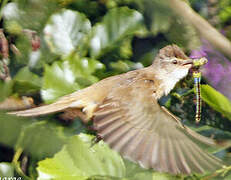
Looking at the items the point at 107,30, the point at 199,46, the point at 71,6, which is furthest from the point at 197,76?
the point at 71,6

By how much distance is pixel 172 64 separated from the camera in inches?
80.4

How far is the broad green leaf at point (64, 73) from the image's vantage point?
1812 millimetres

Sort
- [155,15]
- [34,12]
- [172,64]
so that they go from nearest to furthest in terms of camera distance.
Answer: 1. [155,15]
2. [34,12]
3. [172,64]

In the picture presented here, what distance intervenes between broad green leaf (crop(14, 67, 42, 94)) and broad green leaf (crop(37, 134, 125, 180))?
0.83 ft

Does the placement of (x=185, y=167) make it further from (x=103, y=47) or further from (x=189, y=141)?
(x=103, y=47)

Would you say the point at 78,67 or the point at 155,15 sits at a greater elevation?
the point at 155,15

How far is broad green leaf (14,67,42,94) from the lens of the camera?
1.82 m

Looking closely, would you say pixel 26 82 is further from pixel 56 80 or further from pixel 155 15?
pixel 155 15

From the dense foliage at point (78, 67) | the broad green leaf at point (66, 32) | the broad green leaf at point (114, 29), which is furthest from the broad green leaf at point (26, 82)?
the broad green leaf at point (114, 29)

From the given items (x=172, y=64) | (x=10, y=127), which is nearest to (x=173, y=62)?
(x=172, y=64)

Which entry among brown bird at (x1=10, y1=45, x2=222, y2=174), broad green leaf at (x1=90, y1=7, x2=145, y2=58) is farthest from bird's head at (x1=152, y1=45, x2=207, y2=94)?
broad green leaf at (x1=90, y1=7, x2=145, y2=58)

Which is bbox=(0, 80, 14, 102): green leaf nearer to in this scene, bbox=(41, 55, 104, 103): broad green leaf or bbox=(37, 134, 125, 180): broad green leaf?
bbox=(41, 55, 104, 103): broad green leaf

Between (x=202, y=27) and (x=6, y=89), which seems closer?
(x=202, y=27)

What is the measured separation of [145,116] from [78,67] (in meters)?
0.30
